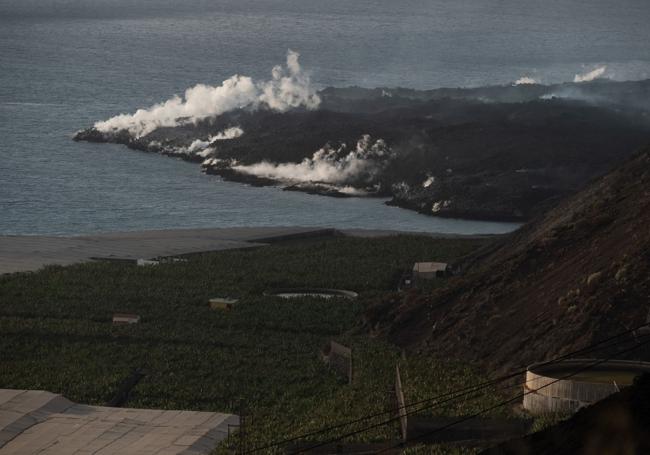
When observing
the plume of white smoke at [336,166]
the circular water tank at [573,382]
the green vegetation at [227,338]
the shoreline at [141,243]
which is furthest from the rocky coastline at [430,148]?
the circular water tank at [573,382]

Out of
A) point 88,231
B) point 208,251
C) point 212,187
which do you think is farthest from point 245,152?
point 208,251

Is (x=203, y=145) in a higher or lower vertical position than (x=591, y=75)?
lower

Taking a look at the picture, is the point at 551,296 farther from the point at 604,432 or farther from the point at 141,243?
the point at 141,243

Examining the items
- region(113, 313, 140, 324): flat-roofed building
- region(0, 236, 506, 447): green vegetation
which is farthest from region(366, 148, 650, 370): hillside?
region(113, 313, 140, 324): flat-roofed building

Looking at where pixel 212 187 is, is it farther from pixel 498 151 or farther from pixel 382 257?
pixel 382 257

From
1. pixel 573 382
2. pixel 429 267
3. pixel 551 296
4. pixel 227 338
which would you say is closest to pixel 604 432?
pixel 573 382
